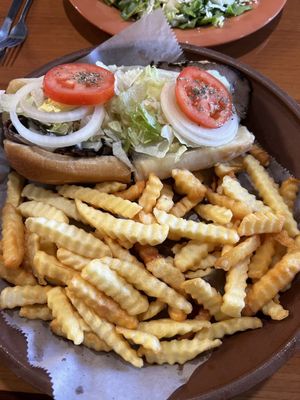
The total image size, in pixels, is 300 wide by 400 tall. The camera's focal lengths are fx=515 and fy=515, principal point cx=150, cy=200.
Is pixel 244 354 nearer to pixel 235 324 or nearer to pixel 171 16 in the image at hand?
pixel 235 324

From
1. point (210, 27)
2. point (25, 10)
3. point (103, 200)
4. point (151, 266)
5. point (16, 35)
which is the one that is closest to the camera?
point (151, 266)

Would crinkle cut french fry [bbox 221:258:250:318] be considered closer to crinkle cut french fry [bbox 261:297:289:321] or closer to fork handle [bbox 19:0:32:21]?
crinkle cut french fry [bbox 261:297:289:321]

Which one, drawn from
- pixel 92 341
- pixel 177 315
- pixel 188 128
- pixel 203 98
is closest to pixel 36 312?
pixel 92 341

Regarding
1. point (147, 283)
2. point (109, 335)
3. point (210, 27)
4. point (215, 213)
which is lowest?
point (109, 335)

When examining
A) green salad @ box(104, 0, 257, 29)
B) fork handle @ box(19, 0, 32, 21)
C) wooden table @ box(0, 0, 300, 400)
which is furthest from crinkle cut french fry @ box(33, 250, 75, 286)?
fork handle @ box(19, 0, 32, 21)

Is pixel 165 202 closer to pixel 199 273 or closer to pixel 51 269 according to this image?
pixel 199 273

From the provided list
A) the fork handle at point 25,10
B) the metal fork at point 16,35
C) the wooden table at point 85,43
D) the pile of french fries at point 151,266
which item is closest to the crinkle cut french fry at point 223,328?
the pile of french fries at point 151,266

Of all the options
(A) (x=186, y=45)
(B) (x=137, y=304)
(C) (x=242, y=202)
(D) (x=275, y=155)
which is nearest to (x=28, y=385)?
(B) (x=137, y=304)
